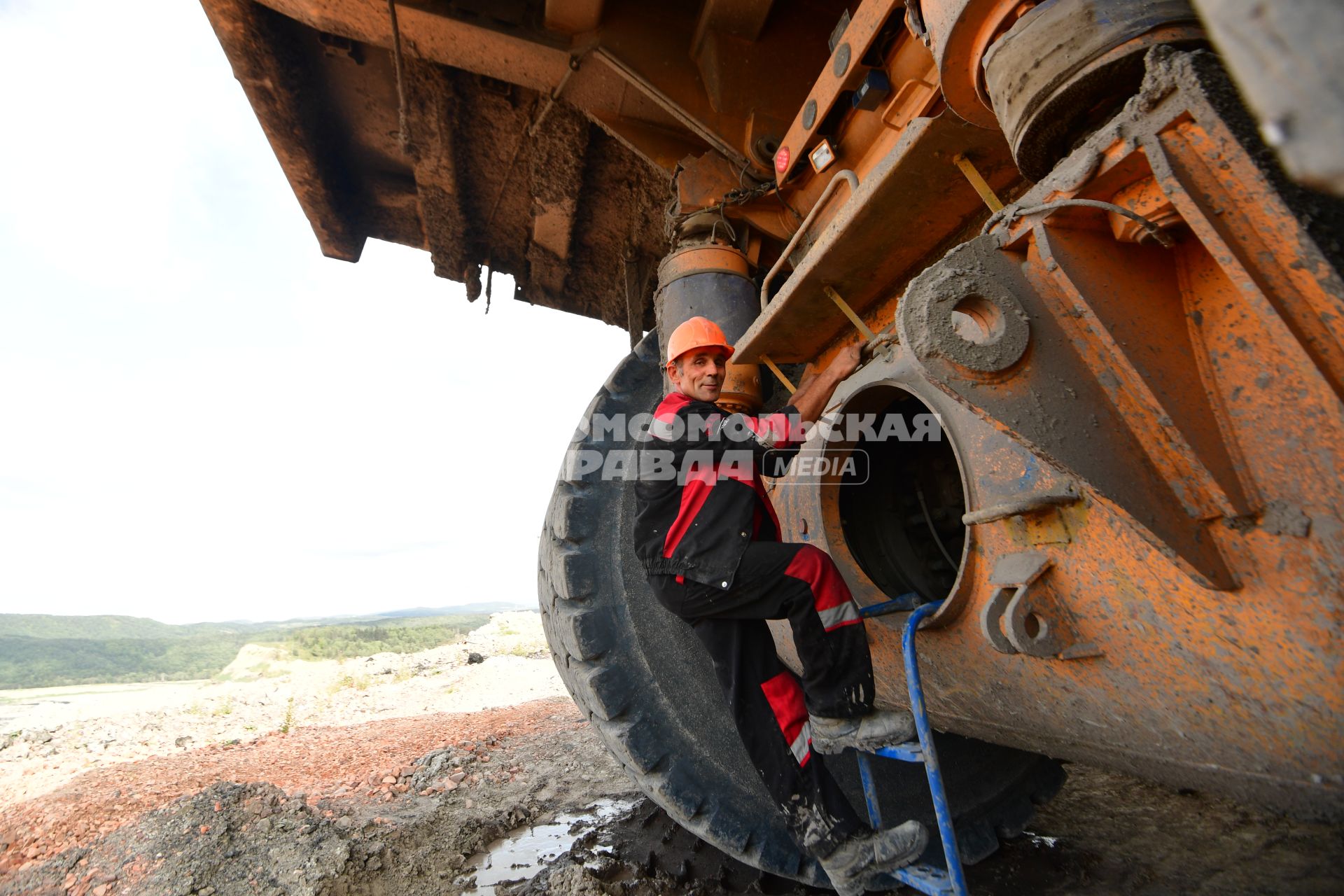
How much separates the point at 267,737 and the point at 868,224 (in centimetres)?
595

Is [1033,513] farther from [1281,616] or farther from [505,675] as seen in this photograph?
[505,675]

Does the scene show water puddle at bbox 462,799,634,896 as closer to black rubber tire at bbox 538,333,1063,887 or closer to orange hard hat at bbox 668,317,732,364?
black rubber tire at bbox 538,333,1063,887

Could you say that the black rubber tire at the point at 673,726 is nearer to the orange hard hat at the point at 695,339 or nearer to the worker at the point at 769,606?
the worker at the point at 769,606

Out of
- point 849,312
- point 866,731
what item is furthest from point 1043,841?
point 849,312

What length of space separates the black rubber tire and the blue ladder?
538mm

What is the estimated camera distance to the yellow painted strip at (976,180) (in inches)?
59.7

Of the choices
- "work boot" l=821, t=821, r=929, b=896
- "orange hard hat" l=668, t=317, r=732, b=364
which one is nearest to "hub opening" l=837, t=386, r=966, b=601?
"orange hard hat" l=668, t=317, r=732, b=364

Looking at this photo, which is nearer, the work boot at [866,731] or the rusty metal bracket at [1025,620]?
the rusty metal bracket at [1025,620]

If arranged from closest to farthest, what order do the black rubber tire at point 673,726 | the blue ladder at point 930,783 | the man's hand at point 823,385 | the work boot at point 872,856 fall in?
the blue ladder at point 930,783 < the work boot at point 872,856 < the man's hand at point 823,385 < the black rubber tire at point 673,726

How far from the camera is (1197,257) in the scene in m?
1.08

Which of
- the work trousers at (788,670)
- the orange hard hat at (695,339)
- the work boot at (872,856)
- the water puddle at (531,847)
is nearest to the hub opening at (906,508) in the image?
the work trousers at (788,670)

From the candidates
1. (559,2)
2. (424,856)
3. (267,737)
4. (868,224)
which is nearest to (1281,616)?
(868,224)

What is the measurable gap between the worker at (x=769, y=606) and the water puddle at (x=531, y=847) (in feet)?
4.01

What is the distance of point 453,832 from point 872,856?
1.93 meters
